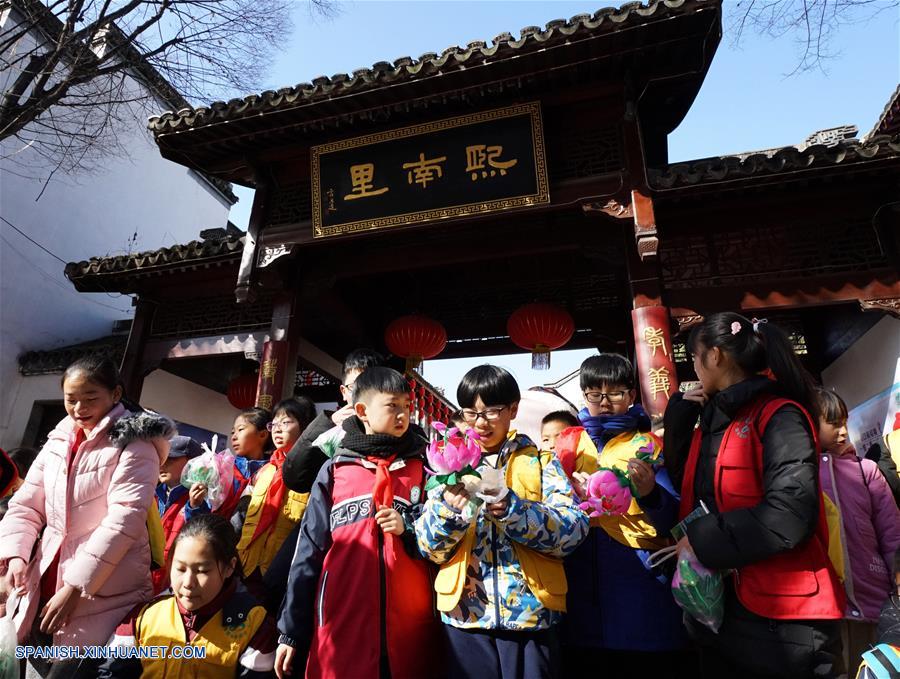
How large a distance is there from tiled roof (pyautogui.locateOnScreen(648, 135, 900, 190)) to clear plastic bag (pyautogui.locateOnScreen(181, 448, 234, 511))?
3935 mm

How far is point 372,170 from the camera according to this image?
5223mm

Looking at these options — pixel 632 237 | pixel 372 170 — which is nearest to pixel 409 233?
pixel 372 170

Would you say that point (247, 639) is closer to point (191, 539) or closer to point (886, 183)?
point (191, 539)

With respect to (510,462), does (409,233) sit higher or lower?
higher

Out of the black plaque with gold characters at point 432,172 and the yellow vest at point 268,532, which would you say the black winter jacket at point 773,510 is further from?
the black plaque with gold characters at point 432,172

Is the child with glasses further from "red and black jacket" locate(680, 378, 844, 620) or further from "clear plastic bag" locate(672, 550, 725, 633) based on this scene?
"red and black jacket" locate(680, 378, 844, 620)

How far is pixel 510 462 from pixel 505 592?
1.39ft

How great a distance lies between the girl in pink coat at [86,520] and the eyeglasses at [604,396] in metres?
1.80

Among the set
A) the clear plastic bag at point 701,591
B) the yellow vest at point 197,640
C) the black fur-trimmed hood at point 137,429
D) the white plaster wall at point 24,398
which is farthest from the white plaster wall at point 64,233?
the clear plastic bag at point 701,591

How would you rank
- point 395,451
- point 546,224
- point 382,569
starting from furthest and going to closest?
1. point 546,224
2. point 395,451
3. point 382,569

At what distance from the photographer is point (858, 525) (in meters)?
2.61

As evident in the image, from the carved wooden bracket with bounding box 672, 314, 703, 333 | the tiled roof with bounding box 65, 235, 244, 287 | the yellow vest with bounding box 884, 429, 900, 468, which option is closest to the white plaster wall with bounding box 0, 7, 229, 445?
the tiled roof with bounding box 65, 235, 244, 287

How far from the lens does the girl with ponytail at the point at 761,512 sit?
1.43m

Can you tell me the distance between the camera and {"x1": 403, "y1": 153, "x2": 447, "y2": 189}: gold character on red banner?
4988 millimetres
